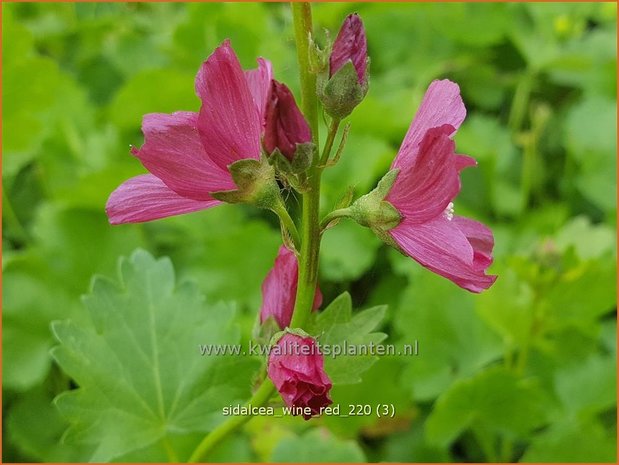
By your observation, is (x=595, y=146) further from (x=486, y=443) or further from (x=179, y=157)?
(x=179, y=157)

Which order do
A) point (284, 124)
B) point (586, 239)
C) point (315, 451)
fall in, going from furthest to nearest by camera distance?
1. point (586, 239)
2. point (315, 451)
3. point (284, 124)

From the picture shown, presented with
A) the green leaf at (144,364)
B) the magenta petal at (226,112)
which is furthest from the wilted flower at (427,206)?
the green leaf at (144,364)

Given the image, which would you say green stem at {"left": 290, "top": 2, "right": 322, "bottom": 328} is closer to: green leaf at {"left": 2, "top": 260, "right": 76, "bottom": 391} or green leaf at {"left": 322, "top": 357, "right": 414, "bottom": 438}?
green leaf at {"left": 322, "top": 357, "right": 414, "bottom": 438}

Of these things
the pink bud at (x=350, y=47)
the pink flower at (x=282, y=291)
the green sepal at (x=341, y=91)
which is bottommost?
the pink flower at (x=282, y=291)

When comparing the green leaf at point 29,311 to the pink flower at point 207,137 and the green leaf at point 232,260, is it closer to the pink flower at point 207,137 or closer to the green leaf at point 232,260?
the green leaf at point 232,260

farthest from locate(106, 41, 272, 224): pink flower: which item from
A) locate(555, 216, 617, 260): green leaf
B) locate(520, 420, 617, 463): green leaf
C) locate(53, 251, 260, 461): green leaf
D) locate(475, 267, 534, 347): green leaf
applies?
locate(555, 216, 617, 260): green leaf

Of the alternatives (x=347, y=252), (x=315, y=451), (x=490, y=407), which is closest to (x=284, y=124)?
(x=315, y=451)
